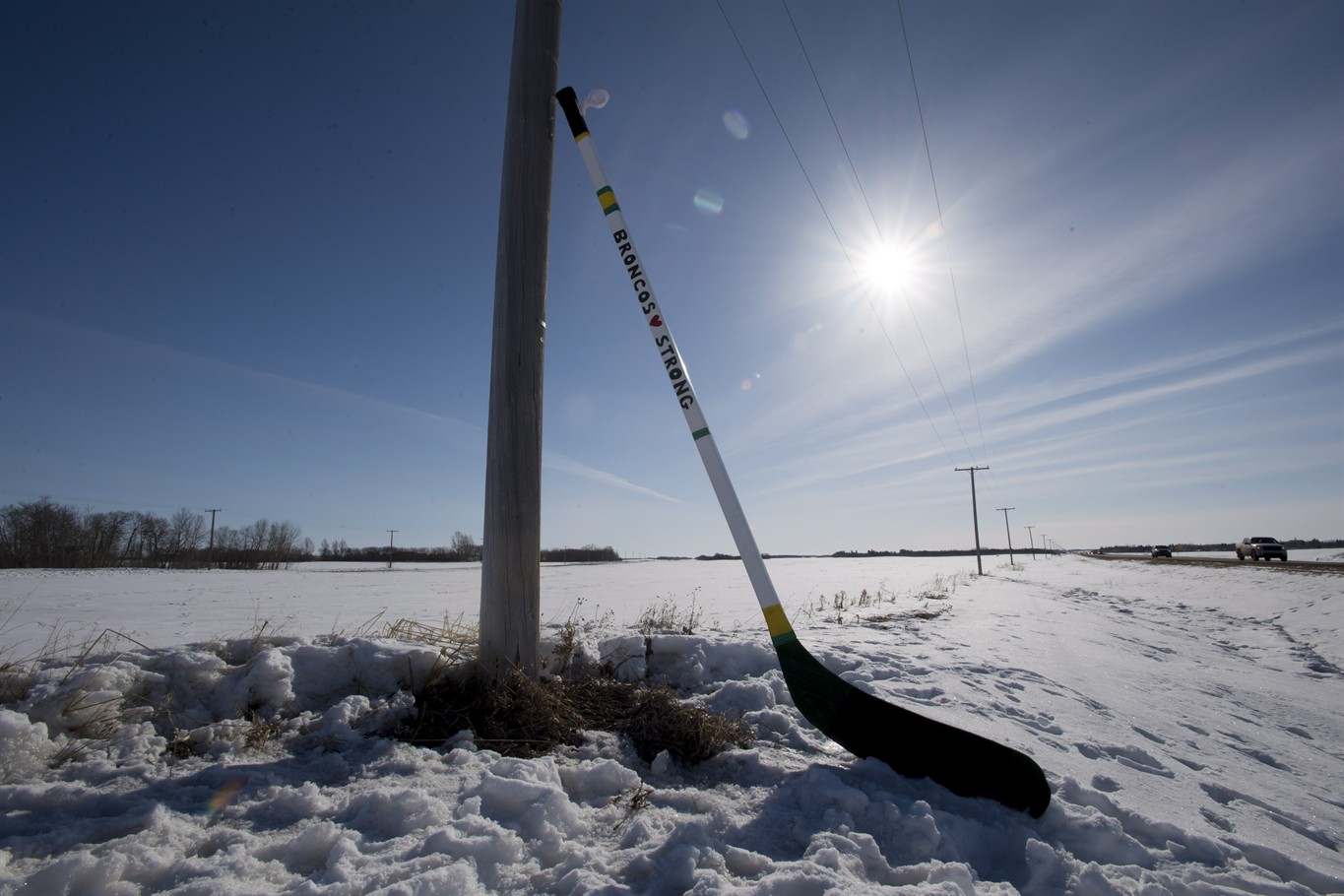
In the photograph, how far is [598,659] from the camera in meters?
3.92

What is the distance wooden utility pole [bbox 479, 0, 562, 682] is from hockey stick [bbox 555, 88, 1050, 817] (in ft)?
1.01

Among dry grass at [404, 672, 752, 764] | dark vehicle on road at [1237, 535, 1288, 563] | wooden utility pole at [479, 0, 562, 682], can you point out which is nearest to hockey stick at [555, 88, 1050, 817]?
wooden utility pole at [479, 0, 562, 682]

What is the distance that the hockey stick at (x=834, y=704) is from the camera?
252cm

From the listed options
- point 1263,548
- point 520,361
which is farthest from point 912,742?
point 1263,548

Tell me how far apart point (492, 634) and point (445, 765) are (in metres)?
0.88

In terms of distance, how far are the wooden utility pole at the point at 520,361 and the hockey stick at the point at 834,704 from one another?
31cm

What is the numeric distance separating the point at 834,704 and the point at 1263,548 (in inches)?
2161

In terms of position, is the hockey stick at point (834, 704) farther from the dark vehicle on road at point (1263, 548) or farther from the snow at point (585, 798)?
the dark vehicle on road at point (1263, 548)

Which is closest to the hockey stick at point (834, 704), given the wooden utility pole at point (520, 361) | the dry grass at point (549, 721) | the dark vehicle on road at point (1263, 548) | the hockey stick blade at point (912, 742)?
the hockey stick blade at point (912, 742)

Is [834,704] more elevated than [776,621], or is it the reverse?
[776,621]

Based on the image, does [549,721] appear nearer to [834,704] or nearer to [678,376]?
[834,704]

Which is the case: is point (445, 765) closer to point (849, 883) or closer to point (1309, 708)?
point (849, 883)

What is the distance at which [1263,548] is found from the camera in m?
39.3

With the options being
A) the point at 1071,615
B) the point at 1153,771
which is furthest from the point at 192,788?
the point at 1071,615
